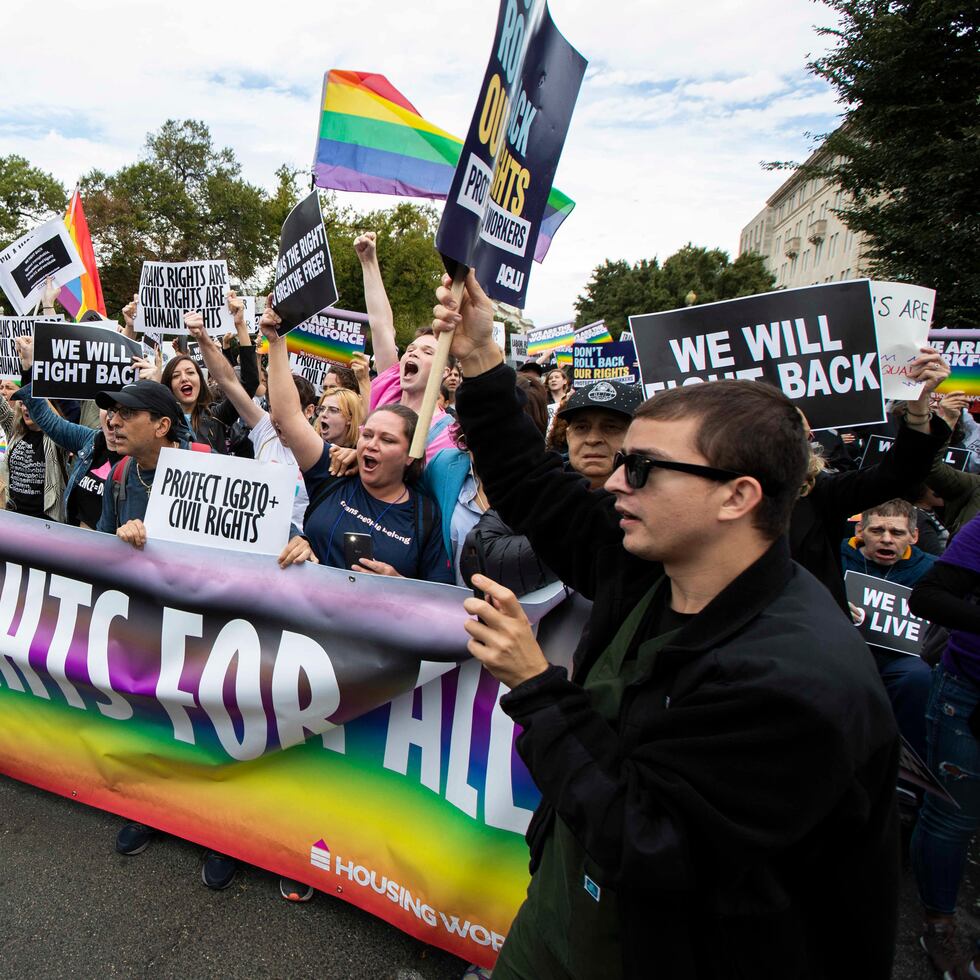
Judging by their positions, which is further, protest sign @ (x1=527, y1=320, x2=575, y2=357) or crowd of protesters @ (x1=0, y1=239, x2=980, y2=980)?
protest sign @ (x1=527, y1=320, x2=575, y2=357)

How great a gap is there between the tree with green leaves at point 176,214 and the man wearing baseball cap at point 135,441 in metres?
41.5

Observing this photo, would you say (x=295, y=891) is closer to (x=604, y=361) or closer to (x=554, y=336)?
(x=604, y=361)

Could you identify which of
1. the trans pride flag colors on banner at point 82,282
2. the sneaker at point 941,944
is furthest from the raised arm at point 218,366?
the trans pride flag colors on banner at point 82,282

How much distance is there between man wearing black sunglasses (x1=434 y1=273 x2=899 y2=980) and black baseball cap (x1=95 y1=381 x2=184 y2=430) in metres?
2.57

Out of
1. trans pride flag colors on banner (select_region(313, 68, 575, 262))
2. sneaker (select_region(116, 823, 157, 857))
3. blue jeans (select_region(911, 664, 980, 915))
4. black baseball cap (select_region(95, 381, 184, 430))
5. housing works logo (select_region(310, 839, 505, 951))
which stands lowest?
sneaker (select_region(116, 823, 157, 857))

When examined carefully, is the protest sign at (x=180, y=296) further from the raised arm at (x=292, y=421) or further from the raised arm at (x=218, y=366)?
the raised arm at (x=292, y=421)

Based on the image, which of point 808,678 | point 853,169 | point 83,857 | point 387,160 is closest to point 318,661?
point 83,857

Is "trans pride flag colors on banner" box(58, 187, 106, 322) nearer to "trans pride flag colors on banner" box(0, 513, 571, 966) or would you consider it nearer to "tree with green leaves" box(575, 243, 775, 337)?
"trans pride flag colors on banner" box(0, 513, 571, 966)

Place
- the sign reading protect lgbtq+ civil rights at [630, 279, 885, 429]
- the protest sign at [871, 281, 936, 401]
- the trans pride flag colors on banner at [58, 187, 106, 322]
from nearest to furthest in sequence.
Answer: the sign reading protect lgbtq+ civil rights at [630, 279, 885, 429], the protest sign at [871, 281, 936, 401], the trans pride flag colors on banner at [58, 187, 106, 322]

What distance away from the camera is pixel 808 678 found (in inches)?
42.2

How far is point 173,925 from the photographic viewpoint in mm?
2545

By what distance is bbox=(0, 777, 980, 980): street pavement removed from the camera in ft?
7.82

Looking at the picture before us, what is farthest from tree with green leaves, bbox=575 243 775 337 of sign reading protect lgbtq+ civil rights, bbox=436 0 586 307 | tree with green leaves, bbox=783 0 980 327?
sign reading protect lgbtq+ civil rights, bbox=436 0 586 307

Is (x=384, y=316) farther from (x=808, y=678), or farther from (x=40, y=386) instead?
(x=808, y=678)
